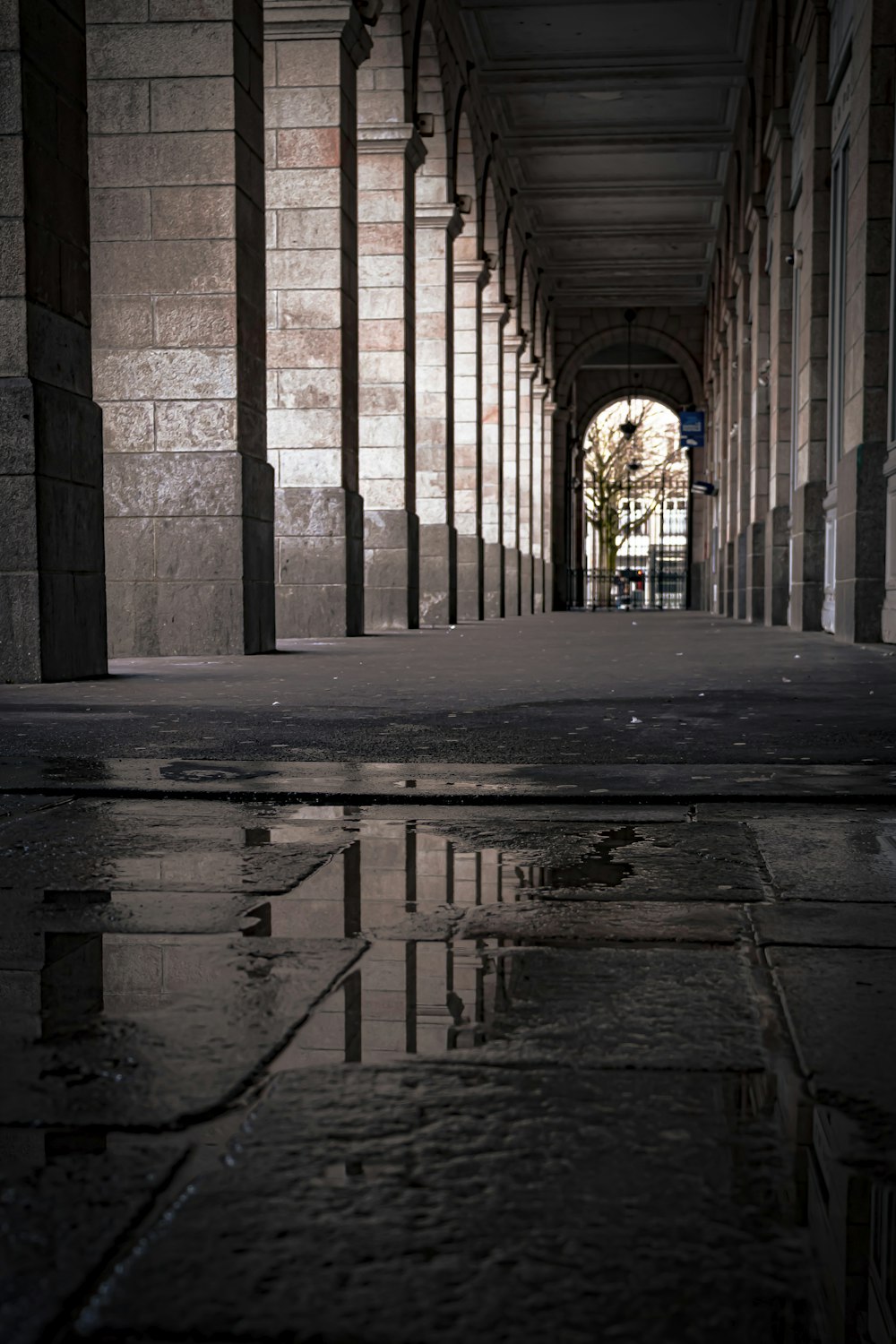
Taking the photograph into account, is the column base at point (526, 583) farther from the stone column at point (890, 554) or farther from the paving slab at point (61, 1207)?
the paving slab at point (61, 1207)

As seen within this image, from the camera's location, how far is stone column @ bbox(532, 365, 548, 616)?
119ft

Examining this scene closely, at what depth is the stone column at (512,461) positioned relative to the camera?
29728mm

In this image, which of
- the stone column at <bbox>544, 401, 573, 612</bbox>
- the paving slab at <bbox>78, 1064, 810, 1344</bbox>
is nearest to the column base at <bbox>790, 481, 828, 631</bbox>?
the paving slab at <bbox>78, 1064, 810, 1344</bbox>

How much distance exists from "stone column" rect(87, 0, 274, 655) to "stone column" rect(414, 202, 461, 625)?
30.8ft

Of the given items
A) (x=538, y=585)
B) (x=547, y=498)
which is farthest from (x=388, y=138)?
(x=547, y=498)

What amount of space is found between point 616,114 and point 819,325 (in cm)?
1195

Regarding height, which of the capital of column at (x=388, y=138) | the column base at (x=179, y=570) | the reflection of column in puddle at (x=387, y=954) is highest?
the capital of column at (x=388, y=138)

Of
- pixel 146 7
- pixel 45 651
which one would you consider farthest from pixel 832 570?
pixel 45 651

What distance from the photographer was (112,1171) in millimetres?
1113

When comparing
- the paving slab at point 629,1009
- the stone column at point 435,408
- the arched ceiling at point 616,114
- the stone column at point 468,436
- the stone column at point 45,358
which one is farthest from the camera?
the stone column at point 468,436

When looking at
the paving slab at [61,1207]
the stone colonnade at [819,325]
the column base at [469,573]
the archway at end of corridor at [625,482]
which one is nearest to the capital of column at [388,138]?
the stone colonnade at [819,325]

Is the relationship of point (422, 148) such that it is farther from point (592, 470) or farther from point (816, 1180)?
point (592, 470)

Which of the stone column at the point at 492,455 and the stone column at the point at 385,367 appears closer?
the stone column at the point at 385,367

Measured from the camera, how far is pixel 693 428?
125ft
